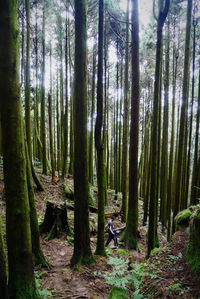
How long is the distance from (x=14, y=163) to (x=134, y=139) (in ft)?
16.9

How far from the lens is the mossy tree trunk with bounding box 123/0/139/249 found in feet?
21.3

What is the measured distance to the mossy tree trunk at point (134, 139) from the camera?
21.3 ft

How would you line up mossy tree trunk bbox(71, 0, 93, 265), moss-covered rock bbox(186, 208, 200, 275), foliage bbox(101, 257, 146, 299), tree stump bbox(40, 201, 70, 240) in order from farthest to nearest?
tree stump bbox(40, 201, 70, 240) < mossy tree trunk bbox(71, 0, 93, 265) < moss-covered rock bbox(186, 208, 200, 275) < foliage bbox(101, 257, 146, 299)

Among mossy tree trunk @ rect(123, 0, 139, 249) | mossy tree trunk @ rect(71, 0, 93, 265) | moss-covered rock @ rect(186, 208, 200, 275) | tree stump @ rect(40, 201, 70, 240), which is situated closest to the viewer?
moss-covered rock @ rect(186, 208, 200, 275)

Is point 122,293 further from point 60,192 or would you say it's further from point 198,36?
point 198,36

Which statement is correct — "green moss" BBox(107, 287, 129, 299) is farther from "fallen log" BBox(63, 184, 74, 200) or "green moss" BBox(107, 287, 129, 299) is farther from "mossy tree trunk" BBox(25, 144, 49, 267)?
"fallen log" BBox(63, 184, 74, 200)

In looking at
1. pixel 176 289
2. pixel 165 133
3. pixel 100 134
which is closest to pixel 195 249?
pixel 176 289

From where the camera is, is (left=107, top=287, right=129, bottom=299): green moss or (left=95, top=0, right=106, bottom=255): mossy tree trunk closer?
(left=107, top=287, right=129, bottom=299): green moss

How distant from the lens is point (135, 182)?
6.96 meters

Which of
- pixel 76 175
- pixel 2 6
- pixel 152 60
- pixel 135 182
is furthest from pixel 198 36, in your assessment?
pixel 2 6

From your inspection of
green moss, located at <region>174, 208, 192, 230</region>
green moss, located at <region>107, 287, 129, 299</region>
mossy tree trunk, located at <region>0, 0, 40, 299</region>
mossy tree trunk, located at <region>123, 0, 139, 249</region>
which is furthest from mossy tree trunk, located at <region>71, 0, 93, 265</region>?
green moss, located at <region>174, 208, 192, 230</region>

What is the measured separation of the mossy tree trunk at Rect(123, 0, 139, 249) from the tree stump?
2.45 m

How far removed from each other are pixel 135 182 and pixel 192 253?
3526 millimetres

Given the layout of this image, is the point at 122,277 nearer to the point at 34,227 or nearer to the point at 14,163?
the point at 34,227
